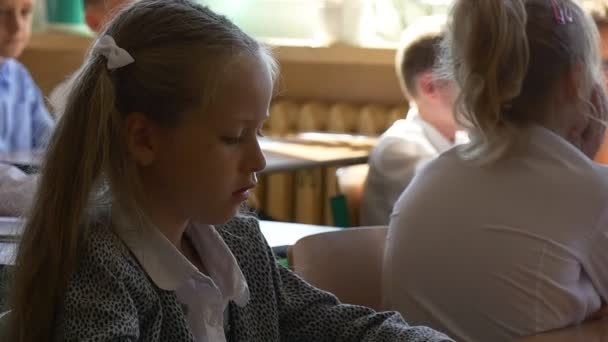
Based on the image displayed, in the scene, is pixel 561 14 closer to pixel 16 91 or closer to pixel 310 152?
pixel 310 152

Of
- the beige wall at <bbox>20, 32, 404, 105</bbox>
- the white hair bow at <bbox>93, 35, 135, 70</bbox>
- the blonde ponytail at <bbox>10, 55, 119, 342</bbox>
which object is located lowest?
the beige wall at <bbox>20, 32, 404, 105</bbox>

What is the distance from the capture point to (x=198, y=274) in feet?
4.05

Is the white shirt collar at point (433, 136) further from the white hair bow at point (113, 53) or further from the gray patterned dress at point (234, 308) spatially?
the white hair bow at point (113, 53)

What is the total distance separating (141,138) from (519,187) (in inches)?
28.5

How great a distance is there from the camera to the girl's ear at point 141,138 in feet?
3.89

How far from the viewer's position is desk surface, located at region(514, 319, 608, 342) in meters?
1.38

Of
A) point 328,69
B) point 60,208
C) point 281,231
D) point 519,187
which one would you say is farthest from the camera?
point 328,69

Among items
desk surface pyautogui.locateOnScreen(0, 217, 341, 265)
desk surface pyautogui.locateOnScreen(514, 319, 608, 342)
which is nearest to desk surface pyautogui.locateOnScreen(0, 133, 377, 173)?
desk surface pyautogui.locateOnScreen(0, 217, 341, 265)

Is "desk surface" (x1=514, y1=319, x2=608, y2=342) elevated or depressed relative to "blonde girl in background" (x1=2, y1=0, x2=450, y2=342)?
depressed

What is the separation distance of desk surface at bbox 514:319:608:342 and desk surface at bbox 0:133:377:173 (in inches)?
63.7

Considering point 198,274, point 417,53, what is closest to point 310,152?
point 417,53

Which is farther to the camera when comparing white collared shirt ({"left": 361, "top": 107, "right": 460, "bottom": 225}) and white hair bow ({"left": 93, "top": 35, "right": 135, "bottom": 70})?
white collared shirt ({"left": 361, "top": 107, "right": 460, "bottom": 225})

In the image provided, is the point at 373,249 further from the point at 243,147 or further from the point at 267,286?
the point at 243,147

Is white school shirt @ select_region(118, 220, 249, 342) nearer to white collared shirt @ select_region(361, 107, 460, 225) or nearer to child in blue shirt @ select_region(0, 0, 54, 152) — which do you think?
white collared shirt @ select_region(361, 107, 460, 225)
